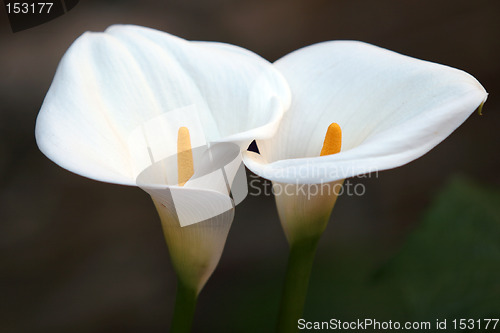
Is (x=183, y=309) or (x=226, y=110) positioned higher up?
(x=226, y=110)

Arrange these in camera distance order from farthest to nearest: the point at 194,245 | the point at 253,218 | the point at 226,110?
the point at 253,218 < the point at 226,110 < the point at 194,245

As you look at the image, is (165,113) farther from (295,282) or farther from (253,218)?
(253,218)

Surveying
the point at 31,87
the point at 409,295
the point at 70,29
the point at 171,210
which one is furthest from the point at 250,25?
the point at 171,210

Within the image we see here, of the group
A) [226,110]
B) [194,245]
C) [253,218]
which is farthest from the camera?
[253,218]

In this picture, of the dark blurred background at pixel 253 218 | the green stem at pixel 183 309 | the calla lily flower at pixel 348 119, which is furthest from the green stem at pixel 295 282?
the dark blurred background at pixel 253 218

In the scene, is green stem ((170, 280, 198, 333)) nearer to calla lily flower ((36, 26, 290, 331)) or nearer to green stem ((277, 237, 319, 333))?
calla lily flower ((36, 26, 290, 331))

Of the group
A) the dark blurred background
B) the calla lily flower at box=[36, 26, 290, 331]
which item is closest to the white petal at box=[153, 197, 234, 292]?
the calla lily flower at box=[36, 26, 290, 331]

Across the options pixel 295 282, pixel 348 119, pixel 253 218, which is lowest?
pixel 253 218

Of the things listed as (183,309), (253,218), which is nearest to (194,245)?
(183,309)

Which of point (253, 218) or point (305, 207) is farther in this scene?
point (253, 218)
